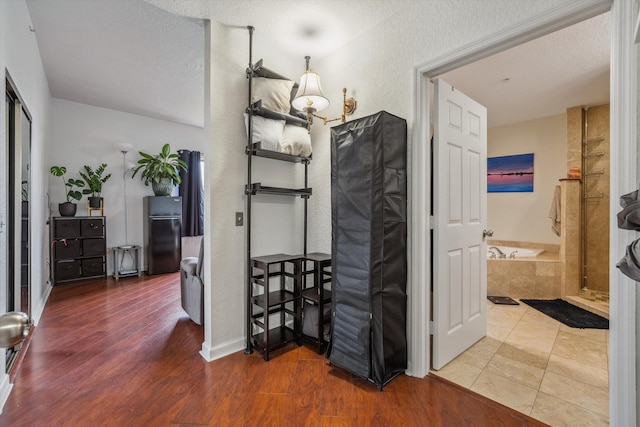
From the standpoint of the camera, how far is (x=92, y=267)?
442 cm

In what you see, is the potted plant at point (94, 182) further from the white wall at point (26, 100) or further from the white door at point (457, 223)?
the white door at point (457, 223)

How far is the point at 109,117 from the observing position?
190 inches

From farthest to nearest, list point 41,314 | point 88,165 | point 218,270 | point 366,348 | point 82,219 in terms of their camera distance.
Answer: point 88,165 → point 82,219 → point 41,314 → point 218,270 → point 366,348

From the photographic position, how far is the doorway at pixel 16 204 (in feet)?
6.95

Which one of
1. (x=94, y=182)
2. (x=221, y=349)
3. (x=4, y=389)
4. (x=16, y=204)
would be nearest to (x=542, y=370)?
(x=221, y=349)

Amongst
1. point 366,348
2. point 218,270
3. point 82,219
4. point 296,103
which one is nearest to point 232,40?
point 296,103

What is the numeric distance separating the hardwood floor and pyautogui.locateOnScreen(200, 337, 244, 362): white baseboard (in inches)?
2.1

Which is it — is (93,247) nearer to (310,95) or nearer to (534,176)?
(310,95)

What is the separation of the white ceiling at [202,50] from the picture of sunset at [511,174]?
70cm

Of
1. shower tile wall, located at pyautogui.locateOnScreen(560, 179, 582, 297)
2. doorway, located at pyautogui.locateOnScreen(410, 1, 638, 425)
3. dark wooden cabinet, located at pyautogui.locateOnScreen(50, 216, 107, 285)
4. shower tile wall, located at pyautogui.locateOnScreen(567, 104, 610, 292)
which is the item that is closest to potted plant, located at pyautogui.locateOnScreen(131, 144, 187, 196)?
dark wooden cabinet, located at pyautogui.locateOnScreen(50, 216, 107, 285)

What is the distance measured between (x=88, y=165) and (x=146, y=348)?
12.3ft

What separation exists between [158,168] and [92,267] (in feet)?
5.84

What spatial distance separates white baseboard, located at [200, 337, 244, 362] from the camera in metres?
2.16

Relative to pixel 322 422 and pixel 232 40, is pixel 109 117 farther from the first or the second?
pixel 322 422
